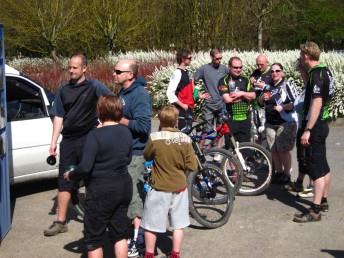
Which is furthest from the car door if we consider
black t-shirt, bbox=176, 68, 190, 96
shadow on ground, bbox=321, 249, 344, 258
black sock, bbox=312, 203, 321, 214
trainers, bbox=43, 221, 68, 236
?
shadow on ground, bbox=321, 249, 344, 258

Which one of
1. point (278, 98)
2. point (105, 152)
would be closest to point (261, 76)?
point (278, 98)

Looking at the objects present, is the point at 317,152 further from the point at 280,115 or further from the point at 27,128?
the point at 27,128

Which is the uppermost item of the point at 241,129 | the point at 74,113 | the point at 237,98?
the point at 237,98

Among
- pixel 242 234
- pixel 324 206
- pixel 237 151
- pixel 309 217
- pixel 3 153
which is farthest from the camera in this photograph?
pixel 237 151

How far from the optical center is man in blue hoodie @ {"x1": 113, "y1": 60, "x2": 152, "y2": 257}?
5422 mm

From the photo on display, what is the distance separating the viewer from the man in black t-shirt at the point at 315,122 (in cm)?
626

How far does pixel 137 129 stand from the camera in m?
5.40

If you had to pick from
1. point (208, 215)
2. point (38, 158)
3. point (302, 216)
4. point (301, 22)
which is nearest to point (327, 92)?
point (302, 216)

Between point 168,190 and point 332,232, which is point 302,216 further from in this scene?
point 168,190

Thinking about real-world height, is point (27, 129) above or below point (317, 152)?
above

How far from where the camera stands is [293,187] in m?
7.80

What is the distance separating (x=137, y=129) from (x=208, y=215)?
1709 mm

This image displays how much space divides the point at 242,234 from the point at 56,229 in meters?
1.96

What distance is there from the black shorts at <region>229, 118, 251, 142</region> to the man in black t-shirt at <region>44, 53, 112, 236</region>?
98.3 inches
